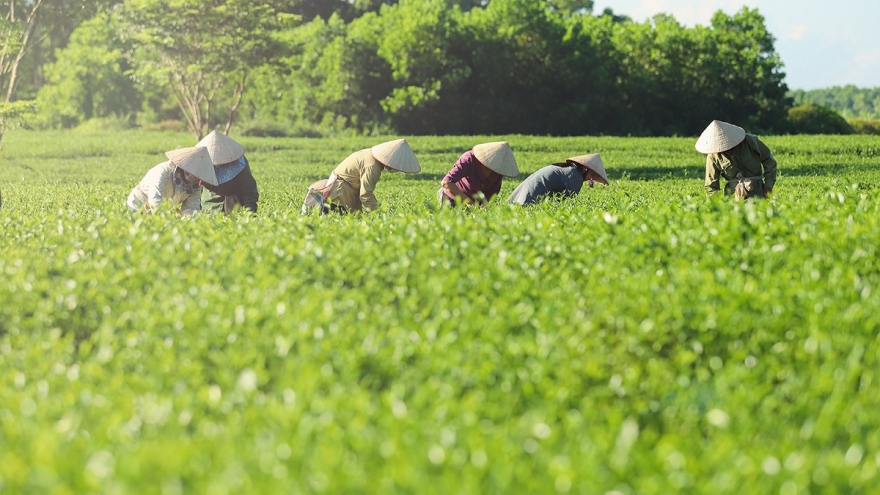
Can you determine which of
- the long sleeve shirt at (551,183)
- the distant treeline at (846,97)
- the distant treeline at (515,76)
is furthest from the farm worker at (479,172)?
the distant treeline at (846,97)

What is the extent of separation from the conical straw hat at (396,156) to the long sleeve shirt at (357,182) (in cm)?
18

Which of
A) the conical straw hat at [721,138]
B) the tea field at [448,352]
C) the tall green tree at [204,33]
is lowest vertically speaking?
the tea field at [448,352]

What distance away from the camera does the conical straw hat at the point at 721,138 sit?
973cm

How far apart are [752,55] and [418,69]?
640 inches

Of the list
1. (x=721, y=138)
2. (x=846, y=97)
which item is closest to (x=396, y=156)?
(x=721, y=138)

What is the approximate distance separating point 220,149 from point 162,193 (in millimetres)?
809

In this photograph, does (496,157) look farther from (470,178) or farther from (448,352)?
(448,352)

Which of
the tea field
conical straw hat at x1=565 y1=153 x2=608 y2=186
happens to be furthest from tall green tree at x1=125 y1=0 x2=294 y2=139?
the tea field

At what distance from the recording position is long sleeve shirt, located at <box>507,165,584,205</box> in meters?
9.98

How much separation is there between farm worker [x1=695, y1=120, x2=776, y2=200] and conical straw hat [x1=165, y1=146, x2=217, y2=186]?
16.6 feet

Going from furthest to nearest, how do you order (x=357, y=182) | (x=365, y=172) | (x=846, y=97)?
(x=846, y=97) < (x=357, y=182) < (x=365, y=172)

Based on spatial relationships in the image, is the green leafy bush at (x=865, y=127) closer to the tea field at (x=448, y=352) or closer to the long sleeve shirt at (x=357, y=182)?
the long sleeve shirt at (x=357, y=182)

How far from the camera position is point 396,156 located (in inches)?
366

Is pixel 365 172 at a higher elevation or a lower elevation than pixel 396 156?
lower
